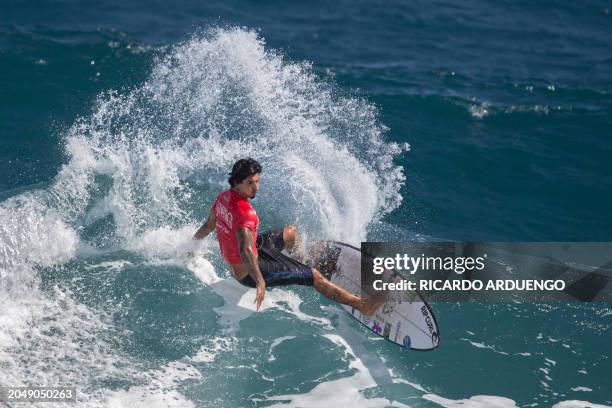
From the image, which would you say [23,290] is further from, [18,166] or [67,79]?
[67,79]

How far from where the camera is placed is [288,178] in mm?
11258

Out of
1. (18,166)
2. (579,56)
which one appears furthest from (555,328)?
(579,56)

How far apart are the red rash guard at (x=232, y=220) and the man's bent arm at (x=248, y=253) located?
70mm

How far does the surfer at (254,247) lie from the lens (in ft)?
26.6

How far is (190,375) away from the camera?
A: 8.12 meters

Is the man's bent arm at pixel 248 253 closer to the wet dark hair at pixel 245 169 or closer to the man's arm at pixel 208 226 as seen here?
the wet dark hair at pixel 245 169

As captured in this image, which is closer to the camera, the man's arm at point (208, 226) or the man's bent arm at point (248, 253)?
the man's bent arm at point (248, 253)

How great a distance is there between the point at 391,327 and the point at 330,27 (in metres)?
11.3

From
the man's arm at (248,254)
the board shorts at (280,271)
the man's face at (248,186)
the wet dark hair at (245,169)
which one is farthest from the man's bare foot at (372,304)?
the wet dark hair at (245,169)

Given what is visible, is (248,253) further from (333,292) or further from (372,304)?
(372,304)

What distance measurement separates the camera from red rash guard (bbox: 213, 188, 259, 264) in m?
8.16

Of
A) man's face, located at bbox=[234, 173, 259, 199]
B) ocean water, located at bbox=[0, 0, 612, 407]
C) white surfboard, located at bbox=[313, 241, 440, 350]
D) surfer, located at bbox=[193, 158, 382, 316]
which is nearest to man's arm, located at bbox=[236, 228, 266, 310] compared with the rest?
surfer, located at bbox=[193, 158, 382, 316]

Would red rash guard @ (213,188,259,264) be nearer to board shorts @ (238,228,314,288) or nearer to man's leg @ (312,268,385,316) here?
board shorts @ (238,228,314,288)

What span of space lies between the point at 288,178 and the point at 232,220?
3105mm
